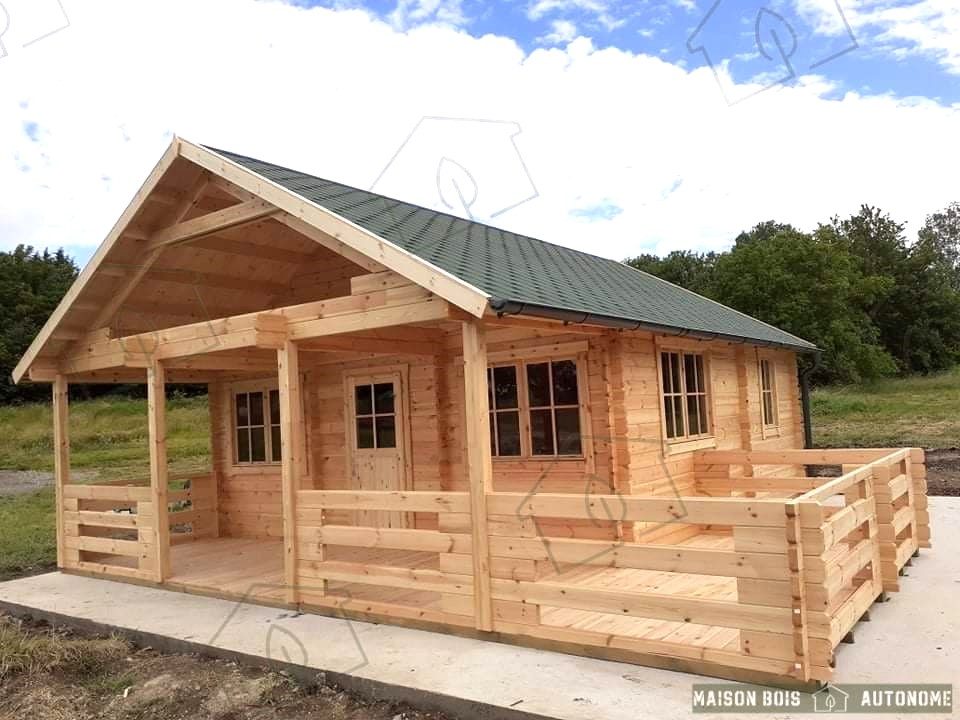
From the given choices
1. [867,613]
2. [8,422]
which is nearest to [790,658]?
[867,613]

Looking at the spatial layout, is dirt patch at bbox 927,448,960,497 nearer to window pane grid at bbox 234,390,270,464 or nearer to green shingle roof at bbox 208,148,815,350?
green shingle roof at bbox 208,148,815,350

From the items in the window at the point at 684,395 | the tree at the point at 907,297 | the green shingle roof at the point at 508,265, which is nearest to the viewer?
the green shingle roof at the point at 508,265

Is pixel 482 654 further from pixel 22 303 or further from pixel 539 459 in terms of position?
pixel 22 303

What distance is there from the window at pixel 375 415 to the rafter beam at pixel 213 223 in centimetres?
255

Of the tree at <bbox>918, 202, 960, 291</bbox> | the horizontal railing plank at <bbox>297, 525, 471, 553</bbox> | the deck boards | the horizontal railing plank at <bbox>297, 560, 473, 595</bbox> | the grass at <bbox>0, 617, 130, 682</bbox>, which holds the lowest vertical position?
the grass at <bbox>0, 617, 130, 682</bbox>

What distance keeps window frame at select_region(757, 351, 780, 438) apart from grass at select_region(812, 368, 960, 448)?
687 cm

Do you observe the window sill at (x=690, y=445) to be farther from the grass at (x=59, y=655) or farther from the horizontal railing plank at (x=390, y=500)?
the grass at (x=59, y=655)

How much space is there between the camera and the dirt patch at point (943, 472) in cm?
1169

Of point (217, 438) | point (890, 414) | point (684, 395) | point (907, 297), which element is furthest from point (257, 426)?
point (907, 297)

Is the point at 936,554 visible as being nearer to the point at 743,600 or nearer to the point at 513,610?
the point at 743,600

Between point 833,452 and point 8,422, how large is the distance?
2988cm

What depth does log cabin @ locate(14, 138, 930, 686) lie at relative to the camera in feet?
15.2

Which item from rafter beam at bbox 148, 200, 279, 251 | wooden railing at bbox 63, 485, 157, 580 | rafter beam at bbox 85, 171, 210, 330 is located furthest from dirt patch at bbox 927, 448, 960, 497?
rafter beam at bbox 85, 171, 210, 330

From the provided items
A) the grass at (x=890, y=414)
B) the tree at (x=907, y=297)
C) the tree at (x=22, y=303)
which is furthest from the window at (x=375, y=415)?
the tree at (x=907, y=297)
